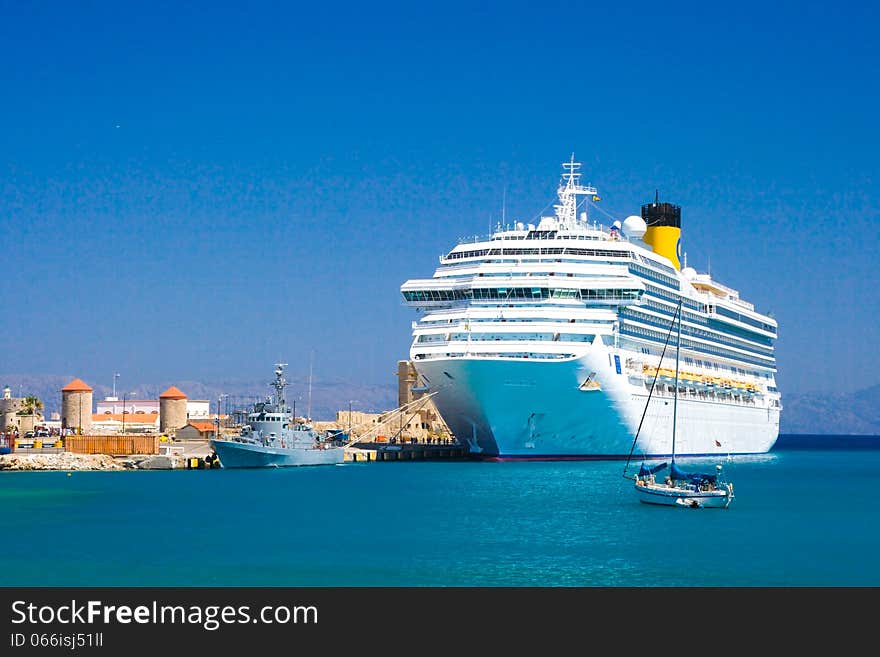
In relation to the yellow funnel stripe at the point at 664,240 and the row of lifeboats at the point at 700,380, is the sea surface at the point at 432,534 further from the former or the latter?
the yellow funnel stripe at the point at 664,240

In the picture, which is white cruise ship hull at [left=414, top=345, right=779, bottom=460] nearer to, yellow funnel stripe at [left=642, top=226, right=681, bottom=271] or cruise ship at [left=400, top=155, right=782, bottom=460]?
cruise ship at [left=400, top=155, right=782, bottom=460]

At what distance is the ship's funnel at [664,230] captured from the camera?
103750 millimetres

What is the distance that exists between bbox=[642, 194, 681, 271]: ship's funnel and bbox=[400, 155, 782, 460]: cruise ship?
16.0 metres

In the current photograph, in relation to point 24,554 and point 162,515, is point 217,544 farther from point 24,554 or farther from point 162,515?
point 162,515

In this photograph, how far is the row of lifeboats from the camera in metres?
→ 82.0

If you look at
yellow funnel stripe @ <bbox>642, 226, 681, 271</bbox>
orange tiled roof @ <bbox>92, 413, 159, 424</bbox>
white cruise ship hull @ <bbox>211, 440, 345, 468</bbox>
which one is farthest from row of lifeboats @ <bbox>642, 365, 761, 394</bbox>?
orange tiled roof @ <bbox>92, 413, 159, 424</bbox>

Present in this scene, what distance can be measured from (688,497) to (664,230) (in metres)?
53.9

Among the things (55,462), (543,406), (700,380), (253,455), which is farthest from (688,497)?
(55,462)

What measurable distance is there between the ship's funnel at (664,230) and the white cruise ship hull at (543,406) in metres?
24.3

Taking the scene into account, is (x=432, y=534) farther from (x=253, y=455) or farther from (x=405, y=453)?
(x=405, y=453)

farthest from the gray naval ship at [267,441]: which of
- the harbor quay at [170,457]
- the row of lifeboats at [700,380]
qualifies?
the row of lifeboats at [700,380]

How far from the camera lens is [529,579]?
34156mm
